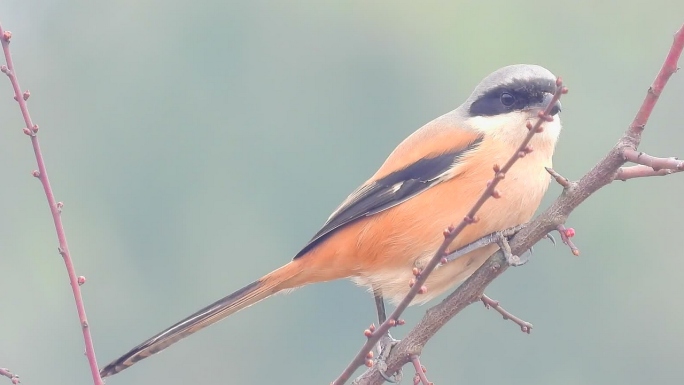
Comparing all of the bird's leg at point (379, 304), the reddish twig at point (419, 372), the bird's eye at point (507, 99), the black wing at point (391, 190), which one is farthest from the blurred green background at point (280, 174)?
the reddish twig at point (419, 372)

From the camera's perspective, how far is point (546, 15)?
126ft

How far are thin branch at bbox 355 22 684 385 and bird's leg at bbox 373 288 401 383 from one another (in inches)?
1.0

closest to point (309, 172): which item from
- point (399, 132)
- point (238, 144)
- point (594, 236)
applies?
point (399, 132)

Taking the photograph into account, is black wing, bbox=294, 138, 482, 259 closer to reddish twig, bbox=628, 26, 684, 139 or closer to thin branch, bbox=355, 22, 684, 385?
thin branch, bbox=355, 22, 684, 385

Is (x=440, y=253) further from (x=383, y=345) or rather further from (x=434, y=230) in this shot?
(x=434, y=230)

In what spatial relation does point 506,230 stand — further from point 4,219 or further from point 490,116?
point 4,219

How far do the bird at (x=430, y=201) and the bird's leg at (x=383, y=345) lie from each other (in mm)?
34

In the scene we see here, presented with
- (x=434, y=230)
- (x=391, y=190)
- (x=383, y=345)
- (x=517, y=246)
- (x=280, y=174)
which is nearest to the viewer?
(x=517, y=246)

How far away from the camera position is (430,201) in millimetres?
4031

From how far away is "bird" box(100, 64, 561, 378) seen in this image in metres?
3.87

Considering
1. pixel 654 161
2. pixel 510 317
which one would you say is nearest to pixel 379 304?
pixel 510 317

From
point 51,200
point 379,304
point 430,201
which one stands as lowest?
point 379,304

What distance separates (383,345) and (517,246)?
2.31 ft

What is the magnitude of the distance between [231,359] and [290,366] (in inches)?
111
